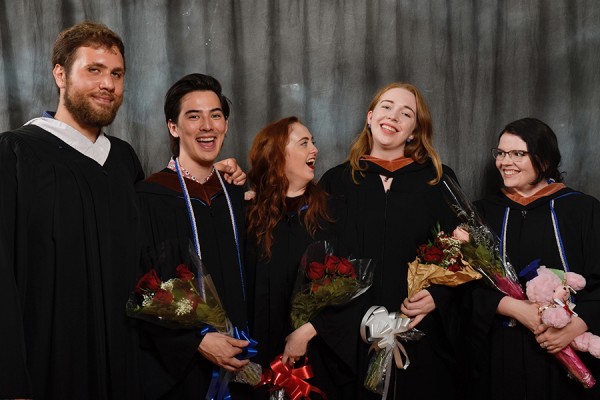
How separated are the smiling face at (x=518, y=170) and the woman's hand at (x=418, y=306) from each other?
29.5 inches

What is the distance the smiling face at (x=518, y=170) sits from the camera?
3.43 metres

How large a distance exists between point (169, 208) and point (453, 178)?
5.08ft

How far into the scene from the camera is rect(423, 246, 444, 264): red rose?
10.3ft

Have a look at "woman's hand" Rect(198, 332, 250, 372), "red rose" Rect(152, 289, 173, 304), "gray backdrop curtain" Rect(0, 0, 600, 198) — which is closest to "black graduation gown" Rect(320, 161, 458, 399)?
"woman's hand" Rect(198, 332, 250, 372)

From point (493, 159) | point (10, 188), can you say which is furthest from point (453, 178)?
point (10, 188)

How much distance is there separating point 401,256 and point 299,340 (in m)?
0.74

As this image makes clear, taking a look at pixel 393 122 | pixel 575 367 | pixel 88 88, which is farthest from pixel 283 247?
pixel 575 367

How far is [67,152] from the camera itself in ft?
8.84

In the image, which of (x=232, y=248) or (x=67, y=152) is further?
(x=232, y=248)

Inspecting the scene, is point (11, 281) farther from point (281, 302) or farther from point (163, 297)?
point (281, 302)

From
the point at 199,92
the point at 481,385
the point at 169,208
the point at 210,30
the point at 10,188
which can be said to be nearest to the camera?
the point at 10,188

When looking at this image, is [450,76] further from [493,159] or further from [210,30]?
Answer: [210,30]

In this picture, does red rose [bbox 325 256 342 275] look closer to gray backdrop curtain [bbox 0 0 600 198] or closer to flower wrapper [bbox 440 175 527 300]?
flower wrapper [bbox 440 175 527 300]

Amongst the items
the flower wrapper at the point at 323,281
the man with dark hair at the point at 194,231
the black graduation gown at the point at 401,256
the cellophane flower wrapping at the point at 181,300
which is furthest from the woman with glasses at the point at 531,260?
the cellophane flower wrapping at the point at 181,300
